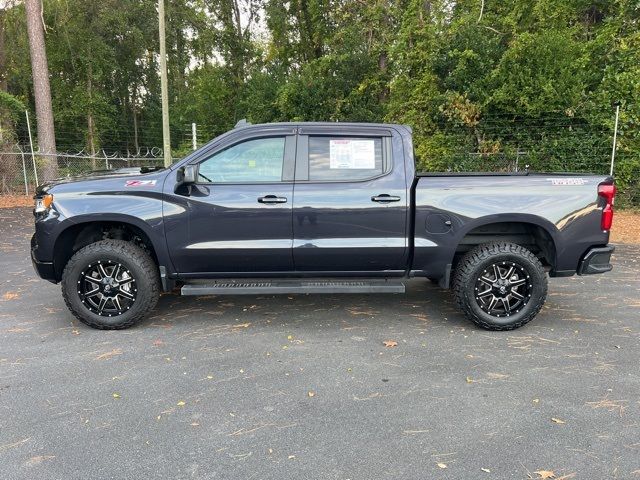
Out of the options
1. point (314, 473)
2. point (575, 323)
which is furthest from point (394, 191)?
point (314, 473)

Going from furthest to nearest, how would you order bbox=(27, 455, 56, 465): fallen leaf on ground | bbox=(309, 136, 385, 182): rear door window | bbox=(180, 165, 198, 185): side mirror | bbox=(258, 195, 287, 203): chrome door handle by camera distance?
bbox=(309, 136, 385, 182): rear door window → bbox=(258, 195, 287, 203): chrome door handle → bbox=(180, 165, 198, 185): side mirror → bbox=(27, 455, 56, 465): fallen leaf on ground

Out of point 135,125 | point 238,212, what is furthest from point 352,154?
point 135,125

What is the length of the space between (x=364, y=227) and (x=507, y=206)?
4.29ft

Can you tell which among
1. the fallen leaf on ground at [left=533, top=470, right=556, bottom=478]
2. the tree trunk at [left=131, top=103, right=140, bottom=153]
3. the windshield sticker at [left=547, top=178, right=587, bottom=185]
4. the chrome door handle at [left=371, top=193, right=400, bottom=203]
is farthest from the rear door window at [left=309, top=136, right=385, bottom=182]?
the tree trunk at [left=131, top=103, right=140, bottom=153]

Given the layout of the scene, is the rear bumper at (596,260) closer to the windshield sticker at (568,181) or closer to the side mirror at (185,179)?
the windshield sticker at (568,181)

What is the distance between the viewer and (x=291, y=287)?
441 cm

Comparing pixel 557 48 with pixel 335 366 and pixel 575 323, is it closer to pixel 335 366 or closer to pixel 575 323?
pixel 575 323

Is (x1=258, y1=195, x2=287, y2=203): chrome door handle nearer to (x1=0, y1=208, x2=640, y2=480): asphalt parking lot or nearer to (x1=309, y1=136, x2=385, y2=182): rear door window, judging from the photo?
(x1=309, y1=136, x2=385, y2=182): rear door window

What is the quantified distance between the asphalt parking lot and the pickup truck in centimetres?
42

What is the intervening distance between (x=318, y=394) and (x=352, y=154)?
2.25 m

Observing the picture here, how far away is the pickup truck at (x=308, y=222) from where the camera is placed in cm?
438

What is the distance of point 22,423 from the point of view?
2.96 m

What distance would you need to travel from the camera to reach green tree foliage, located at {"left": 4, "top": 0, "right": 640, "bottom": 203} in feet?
38.5

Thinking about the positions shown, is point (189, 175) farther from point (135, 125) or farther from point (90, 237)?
point (135, 125)
